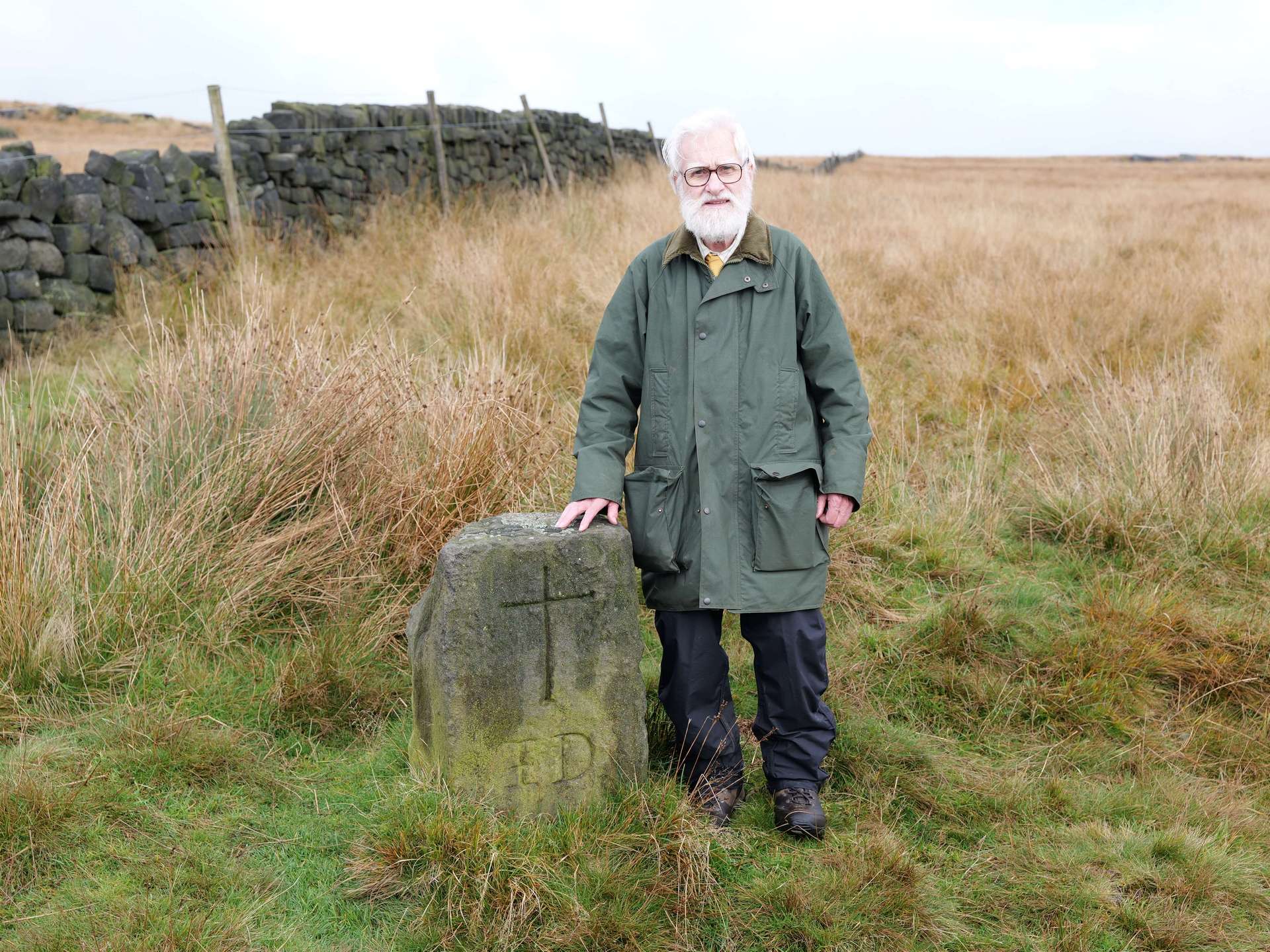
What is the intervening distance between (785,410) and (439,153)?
33.8 feet

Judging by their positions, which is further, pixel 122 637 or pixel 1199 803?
pixel 122 637

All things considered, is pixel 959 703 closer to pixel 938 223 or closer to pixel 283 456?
pixel 283 456

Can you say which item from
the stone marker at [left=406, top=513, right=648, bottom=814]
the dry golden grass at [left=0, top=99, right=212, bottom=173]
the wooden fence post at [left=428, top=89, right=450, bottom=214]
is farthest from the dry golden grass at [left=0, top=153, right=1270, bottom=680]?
the dry golden grass at [left=0, top=99, right=212, bottom=173]

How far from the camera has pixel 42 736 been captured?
9.74 ft

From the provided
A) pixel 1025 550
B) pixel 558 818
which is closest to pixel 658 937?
pixel 558 818

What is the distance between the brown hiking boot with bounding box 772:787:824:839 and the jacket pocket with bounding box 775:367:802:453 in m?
0.98

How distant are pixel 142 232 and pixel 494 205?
3.71m

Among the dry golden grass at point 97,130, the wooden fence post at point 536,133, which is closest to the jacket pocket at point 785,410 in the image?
the wooden fence post at point 536,133

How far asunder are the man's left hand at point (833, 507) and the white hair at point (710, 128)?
0.90 meters

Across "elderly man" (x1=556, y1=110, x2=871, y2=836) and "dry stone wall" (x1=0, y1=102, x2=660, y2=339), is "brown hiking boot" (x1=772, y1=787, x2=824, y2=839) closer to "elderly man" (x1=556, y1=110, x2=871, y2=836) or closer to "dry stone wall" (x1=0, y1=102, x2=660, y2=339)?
"elderly man" (x1=556, y1=110, x2=871, y2=836)

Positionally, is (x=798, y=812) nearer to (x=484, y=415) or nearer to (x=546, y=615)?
(x=546, y=615)

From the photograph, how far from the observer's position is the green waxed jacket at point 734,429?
257 centimetres

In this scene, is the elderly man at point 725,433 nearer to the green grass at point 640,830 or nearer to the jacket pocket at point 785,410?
the jacket pocket at point 785,410

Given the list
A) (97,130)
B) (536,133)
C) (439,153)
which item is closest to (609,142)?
(536,133)
